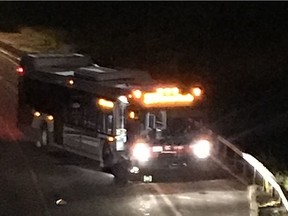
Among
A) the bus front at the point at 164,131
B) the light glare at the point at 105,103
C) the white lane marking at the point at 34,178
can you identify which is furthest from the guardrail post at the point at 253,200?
the light glare at the point at 105,103

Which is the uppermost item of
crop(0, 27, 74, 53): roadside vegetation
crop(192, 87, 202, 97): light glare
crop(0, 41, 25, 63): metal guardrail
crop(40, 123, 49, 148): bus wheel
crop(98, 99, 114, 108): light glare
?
crop(0, 27, 74, 53): roadside vegetation

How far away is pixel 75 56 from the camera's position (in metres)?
28.3

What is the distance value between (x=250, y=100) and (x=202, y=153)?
62.4 ft

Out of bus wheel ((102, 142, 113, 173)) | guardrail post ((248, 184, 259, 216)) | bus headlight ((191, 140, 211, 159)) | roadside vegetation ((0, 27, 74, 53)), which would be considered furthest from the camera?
roadside vegetation ((0, 27, 74, 53))

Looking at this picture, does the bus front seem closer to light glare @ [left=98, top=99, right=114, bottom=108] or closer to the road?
the road

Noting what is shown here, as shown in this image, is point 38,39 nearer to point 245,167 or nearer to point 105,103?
point 105,103

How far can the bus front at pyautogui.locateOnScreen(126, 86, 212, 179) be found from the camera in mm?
21141

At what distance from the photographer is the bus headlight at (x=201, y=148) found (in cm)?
2131

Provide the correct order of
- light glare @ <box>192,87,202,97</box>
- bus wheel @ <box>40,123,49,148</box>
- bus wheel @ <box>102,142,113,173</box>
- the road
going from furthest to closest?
bus wheel @ <box>40,123,49,148</box>, bus wheel @ <box>102,142,113,173</box>, light glare @ <box>192,87,202,97</box>, the road

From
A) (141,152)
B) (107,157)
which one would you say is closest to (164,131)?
(141,152)

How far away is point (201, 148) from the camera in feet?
70.1

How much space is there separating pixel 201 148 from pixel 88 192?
108 inches

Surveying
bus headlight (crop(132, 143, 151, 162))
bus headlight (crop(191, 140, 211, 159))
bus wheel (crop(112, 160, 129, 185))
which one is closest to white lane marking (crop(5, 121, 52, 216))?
bus wheel (crop(112, 160, 129, 185))

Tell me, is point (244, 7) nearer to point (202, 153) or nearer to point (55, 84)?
point (55, 84)
